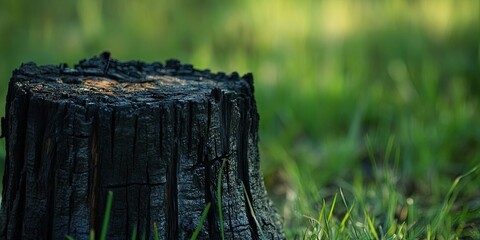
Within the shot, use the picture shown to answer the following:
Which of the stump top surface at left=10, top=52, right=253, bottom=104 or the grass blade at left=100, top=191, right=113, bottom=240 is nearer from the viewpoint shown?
the grass blade at left=100, top=191, right=113, bottom=240

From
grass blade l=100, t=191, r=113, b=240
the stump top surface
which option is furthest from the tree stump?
grass blade l=100, t=191, r=113, b=240

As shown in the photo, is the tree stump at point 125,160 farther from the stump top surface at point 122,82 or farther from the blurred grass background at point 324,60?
the blurred grass background at point 324,60

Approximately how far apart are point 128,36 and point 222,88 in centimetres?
242

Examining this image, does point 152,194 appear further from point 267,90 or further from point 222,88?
point 267,90

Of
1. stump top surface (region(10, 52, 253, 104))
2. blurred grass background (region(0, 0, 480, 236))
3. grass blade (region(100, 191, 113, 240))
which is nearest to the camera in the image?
grass blade (region(100, 191, 113, 240))

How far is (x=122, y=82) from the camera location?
2.10m

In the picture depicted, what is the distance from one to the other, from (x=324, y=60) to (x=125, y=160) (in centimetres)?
266

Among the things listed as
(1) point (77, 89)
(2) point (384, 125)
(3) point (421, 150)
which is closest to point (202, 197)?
(1) point (77, 89)

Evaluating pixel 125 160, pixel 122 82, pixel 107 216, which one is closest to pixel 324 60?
pixel 122 82

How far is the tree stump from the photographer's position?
1.81 metres

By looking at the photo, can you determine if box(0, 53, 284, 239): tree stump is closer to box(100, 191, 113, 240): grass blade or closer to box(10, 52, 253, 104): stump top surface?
box(10, 52, 253, 104): stump top surface

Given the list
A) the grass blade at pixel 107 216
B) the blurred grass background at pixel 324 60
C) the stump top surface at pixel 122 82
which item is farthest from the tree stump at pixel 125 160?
the blurred grass background at pixel 324 60

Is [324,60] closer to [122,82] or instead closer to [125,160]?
[122,82]

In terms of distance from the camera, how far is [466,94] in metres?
4.22
